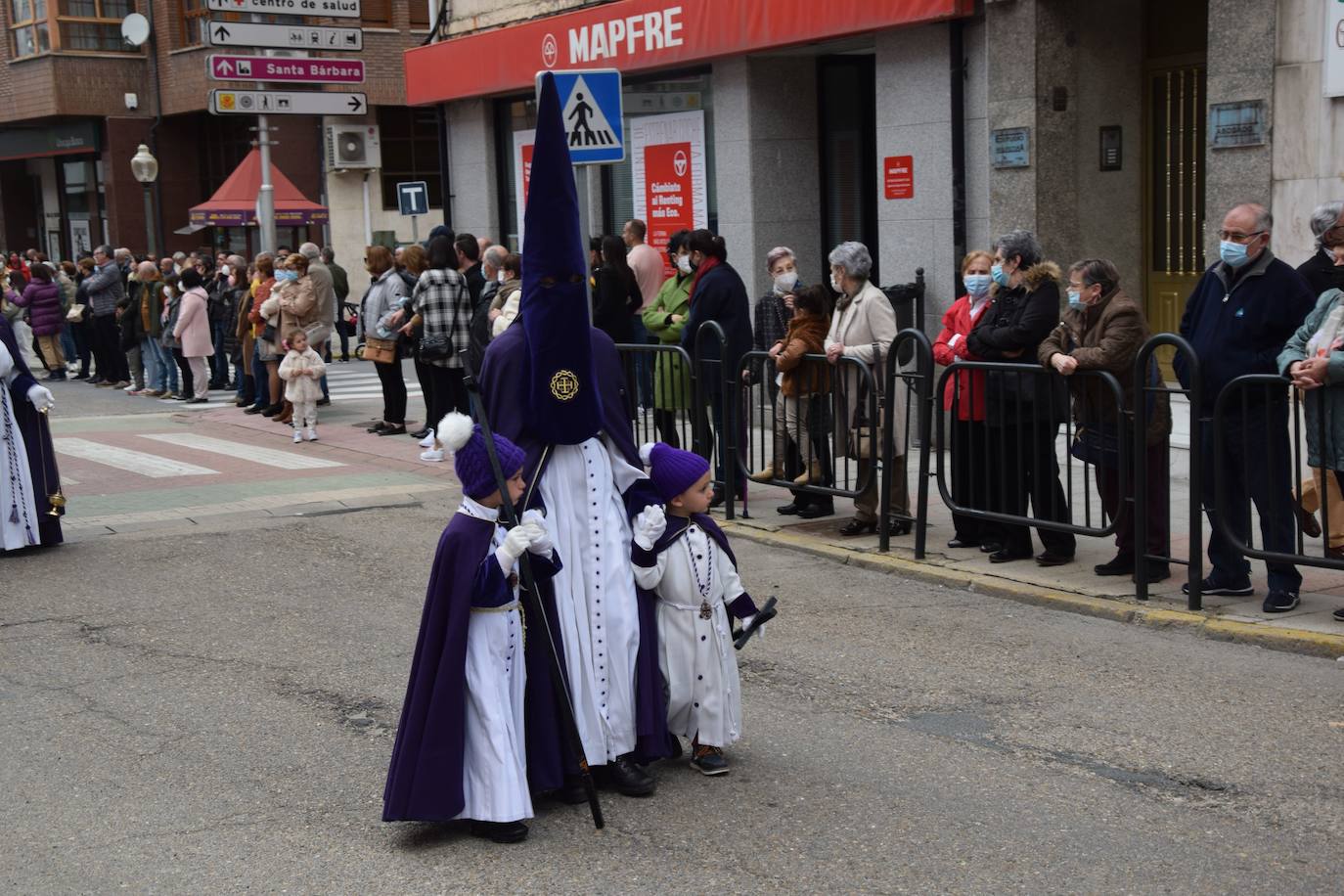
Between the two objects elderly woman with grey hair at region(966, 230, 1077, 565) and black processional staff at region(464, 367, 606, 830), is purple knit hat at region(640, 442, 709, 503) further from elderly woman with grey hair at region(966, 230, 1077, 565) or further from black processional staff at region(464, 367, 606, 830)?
elderly woman with grey hair at region(966, 230, 1077, 565)

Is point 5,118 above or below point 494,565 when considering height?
above

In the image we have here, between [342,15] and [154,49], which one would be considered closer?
[342,15]

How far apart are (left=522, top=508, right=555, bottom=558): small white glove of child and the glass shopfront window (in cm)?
1213

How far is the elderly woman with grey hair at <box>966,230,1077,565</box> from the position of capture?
852cm

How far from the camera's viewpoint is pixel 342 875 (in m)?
4.82

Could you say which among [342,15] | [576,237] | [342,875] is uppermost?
[342,15]

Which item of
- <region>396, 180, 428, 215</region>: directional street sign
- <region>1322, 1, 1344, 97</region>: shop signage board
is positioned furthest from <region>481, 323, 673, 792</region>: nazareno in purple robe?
<region>396, 180, 428, 215</region>: directional street sign

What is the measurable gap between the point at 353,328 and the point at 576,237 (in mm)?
23071

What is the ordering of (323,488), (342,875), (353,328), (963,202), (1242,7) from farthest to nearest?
(353,328), (963,202), (323,488), (1242,7), (342,875)

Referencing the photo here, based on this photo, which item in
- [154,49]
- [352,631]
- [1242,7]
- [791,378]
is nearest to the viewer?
[352,631]

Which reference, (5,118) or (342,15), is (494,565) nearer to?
(342,15)

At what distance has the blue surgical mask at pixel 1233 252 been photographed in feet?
24.8

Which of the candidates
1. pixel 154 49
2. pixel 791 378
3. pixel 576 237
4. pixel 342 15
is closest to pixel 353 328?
pixel 342 15

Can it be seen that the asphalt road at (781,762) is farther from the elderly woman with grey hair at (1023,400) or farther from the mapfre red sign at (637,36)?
the mapfre red sign at (637,36)
